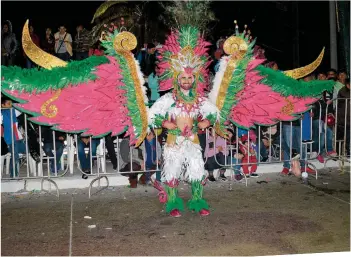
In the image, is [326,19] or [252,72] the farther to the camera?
[326,19]

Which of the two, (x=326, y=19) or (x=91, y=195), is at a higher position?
(x=326, y=19)

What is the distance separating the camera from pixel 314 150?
26.8ft

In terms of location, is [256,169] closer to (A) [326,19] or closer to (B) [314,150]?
(B) [314,150]

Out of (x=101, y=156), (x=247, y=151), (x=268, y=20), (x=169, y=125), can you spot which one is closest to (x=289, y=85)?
(x=247, y=151)

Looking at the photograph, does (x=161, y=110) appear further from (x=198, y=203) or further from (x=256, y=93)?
(x=256, y=93)

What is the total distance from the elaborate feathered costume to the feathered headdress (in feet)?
0.04

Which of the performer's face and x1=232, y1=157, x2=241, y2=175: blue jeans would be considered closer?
the performer's face

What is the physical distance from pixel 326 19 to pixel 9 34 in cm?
890

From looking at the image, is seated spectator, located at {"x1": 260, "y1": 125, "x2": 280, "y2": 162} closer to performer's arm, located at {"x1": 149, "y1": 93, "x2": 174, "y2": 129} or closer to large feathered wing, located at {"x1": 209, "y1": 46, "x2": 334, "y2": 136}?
large feathered wing, located at {"x1": 209, "y1": 46, "x2": 334, "y2": 136}

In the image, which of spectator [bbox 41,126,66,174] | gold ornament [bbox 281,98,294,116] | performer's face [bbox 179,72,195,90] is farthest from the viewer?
spectator [bbox 41,126,66,174]

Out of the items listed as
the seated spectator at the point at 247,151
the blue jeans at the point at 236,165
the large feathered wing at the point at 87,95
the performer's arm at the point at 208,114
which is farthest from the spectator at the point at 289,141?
the large feathered wing at the point at 87,95

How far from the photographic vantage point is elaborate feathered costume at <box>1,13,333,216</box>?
211 inches

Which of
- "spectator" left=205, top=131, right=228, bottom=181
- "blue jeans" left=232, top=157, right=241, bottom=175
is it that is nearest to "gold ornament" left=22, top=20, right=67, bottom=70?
"spectator" left=205, top=131, right=228, bottom=181

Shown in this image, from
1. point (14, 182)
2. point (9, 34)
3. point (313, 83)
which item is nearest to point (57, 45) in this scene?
point (9, 34)
